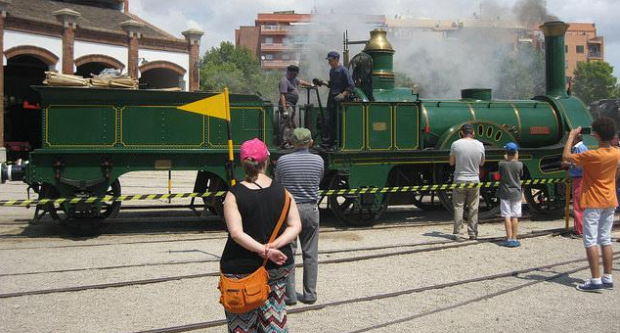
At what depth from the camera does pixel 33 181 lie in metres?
9.08

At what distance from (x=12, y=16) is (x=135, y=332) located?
2332cm

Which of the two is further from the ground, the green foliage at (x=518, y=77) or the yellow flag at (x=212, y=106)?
the green foliage at (x=518, y=77)

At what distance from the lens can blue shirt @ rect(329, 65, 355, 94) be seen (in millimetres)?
10148

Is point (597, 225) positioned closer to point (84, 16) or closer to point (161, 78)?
point (161, 78)

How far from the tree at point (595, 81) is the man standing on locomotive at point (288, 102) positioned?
61.7 m

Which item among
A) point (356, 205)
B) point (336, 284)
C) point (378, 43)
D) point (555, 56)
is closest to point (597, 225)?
point (336, 284)

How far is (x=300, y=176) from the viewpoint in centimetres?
577

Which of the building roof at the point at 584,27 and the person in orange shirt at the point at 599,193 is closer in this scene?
the person in orange shirt at the point at 599,193

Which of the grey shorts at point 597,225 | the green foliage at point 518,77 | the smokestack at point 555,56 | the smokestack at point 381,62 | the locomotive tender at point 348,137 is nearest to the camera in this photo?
the grey shorts at point 597,225

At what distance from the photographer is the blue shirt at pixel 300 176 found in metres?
5.75

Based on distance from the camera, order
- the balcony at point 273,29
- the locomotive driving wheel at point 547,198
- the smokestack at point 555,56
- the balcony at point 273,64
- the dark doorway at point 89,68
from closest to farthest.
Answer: the locomotive driving wheel at point 547,198 < the smokestack at point 555,56 < the dark doorway at point 89,68 < the balcony at point 273,29 < the balcony at point 273,64

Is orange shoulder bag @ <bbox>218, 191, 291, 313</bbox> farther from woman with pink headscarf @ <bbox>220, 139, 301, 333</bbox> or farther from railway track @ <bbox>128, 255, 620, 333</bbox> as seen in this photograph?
railway track @ <bbox>128, 255, 620, 333</bbox>

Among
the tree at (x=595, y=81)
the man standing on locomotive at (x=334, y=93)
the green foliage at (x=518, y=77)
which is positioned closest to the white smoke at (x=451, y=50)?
the green foliage at (x=518, y=77)

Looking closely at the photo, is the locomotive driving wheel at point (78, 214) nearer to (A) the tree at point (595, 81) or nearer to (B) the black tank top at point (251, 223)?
(B) the black tank top at point (251, 223)
